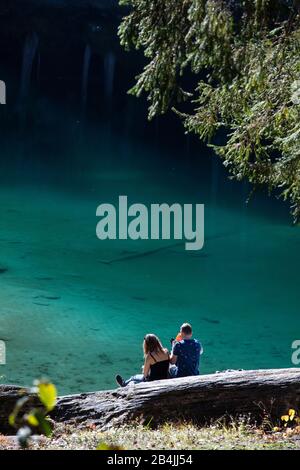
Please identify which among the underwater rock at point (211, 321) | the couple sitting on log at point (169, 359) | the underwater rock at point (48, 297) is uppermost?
the couple sitting on log at point (169, 359)

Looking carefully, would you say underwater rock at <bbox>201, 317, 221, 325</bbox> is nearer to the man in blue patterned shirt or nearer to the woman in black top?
the man in blue patterned shirt

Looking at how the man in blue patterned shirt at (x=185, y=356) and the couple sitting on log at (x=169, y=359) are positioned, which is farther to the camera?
the man in blue patterned shirt at (x=185, y=356)

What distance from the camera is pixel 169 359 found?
738 cm

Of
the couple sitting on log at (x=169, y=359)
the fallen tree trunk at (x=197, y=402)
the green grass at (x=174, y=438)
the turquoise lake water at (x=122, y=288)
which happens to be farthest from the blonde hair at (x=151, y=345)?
the turquoise lake water at (x=122, y=288)

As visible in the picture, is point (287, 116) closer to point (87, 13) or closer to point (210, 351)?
point (210, 351)

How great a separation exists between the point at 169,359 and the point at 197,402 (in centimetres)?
166

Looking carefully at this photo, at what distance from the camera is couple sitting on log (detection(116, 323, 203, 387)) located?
7.21m

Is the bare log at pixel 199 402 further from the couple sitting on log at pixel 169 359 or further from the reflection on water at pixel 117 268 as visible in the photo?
the reflection on water at pixel 117 268

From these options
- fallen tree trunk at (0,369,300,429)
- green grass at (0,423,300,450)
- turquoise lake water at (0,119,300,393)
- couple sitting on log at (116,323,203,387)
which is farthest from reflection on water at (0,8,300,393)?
green grass at (0,423,300,450)

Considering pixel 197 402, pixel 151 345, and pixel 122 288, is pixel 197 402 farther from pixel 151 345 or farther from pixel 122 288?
pixel 122 288

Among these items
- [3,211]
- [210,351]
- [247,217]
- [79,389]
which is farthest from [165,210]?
[79,389]

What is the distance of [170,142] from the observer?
31.1 m

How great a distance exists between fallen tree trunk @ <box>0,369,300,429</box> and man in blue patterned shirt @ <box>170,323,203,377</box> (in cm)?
165

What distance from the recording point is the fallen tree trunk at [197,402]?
5.67 metres
